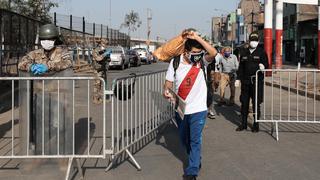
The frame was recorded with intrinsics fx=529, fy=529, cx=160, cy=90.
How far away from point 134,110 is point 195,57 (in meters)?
1.82

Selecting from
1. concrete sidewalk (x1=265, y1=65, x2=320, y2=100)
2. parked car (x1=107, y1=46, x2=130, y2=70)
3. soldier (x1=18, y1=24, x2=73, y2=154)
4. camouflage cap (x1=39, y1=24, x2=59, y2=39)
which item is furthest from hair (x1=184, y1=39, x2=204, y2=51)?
parked car (x1=107, y1=46, x2=130, y2=70)

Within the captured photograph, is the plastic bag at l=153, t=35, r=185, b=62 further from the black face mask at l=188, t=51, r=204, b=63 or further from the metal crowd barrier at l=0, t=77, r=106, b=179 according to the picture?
→ the metal crowd barrier at l=0, t=77, r=106, b=179

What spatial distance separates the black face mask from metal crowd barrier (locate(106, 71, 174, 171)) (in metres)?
1.01

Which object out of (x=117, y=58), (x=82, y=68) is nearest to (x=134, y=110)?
(x=82, y=68)

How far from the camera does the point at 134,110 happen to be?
784 centimetres

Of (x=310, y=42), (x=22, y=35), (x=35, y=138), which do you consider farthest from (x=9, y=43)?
(x=310, y=42)

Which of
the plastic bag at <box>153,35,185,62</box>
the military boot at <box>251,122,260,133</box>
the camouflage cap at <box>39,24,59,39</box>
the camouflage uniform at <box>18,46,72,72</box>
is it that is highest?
the camouflage cap at <box>39,24,59,39</box>

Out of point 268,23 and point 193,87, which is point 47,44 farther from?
point 268,23

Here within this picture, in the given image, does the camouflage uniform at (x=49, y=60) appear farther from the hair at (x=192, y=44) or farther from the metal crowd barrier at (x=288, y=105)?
the metal crowd barrier at (x=288, y=105)

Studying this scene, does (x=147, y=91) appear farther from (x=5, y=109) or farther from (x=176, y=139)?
(x=5, y=109)

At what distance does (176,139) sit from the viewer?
29.9 feet

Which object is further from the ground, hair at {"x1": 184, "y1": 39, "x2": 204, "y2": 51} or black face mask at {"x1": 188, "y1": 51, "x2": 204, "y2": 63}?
hair at {"x1": 184, "y1": 39, "x2": 204, "y2": 51}

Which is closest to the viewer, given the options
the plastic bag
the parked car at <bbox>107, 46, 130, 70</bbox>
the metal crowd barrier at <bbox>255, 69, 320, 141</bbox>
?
the plastic bag

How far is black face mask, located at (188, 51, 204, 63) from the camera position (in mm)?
6352
